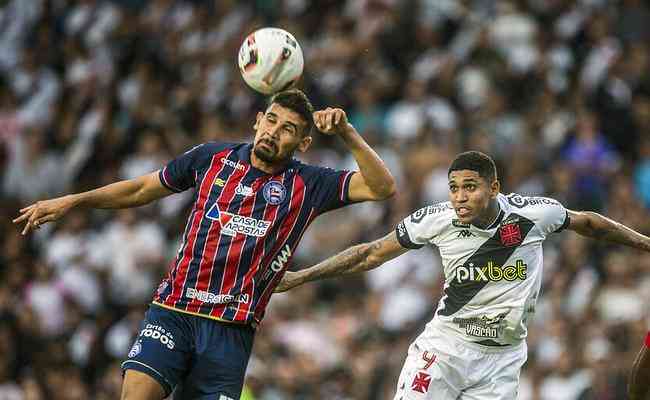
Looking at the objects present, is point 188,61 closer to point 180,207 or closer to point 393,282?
point 180,207

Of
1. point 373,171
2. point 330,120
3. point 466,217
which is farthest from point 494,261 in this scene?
point 330,120

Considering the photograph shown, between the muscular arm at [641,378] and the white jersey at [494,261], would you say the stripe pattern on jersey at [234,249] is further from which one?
the muscular arm at [641,378]

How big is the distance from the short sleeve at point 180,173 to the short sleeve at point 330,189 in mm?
791

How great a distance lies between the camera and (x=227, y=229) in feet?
27.2

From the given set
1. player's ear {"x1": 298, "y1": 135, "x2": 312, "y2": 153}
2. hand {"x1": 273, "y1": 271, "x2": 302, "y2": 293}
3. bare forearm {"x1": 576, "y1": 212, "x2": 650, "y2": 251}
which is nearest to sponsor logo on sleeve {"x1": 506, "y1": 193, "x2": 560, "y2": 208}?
bare forearm {"x1": 576, "y1": 212, "x2": 650, "y2": 251}

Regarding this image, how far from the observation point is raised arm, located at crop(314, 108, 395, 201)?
766cm

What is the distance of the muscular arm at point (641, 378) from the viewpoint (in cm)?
868

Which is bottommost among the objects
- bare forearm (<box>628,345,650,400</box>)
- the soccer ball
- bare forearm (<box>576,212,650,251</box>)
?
bare forearm (<box>628,345,650,400</box>)

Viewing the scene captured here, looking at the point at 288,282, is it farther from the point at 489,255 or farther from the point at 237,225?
the point at 489,255

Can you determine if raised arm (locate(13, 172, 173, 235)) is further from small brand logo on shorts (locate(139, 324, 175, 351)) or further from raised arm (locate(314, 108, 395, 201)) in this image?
raised arm (locate(314, 108, 395, 201))

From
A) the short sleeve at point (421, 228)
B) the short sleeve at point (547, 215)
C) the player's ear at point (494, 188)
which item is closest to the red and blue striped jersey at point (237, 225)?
the short sleeve at point (421, 228)

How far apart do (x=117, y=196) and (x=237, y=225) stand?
0.83 meters

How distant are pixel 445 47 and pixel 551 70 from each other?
156 cm

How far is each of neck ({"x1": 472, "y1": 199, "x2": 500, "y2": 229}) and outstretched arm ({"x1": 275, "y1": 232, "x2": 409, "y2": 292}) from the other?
21.1 inches
